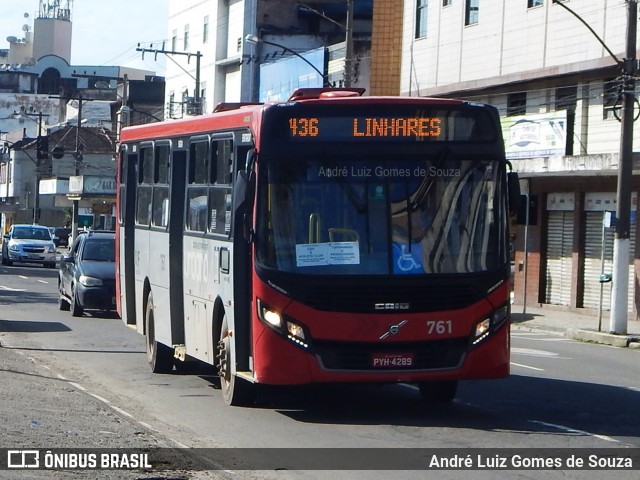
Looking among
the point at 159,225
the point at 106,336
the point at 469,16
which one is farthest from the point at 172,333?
the point at 469,16

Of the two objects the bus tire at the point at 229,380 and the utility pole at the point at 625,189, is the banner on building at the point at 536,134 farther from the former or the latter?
the bus tire at the point at 229,380

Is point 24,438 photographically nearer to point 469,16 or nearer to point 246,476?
point 246,476

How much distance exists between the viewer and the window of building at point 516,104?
1452 inches

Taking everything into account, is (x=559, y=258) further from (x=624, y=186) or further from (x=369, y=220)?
(x=369, y=220)

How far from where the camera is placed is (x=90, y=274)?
26.1 metres

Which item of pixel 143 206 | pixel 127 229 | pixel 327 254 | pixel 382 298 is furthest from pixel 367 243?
pixel 127 229

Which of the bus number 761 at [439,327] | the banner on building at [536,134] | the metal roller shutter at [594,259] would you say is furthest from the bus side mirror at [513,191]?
the banner on building at [536,134]

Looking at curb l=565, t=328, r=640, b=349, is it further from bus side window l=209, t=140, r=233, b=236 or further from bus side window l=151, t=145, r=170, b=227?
bus side window l=209, t=140, r=233, b=236

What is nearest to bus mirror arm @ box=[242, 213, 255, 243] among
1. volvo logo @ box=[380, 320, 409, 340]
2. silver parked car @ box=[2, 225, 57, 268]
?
volvo logo @ box=[380, 320, 409, 340]

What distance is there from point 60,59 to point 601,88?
353ft

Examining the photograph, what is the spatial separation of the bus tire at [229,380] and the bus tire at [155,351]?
3.28 metres

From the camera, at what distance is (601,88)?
32.8m

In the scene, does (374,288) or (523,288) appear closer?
(374,288)

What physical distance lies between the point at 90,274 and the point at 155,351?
9.98 m
